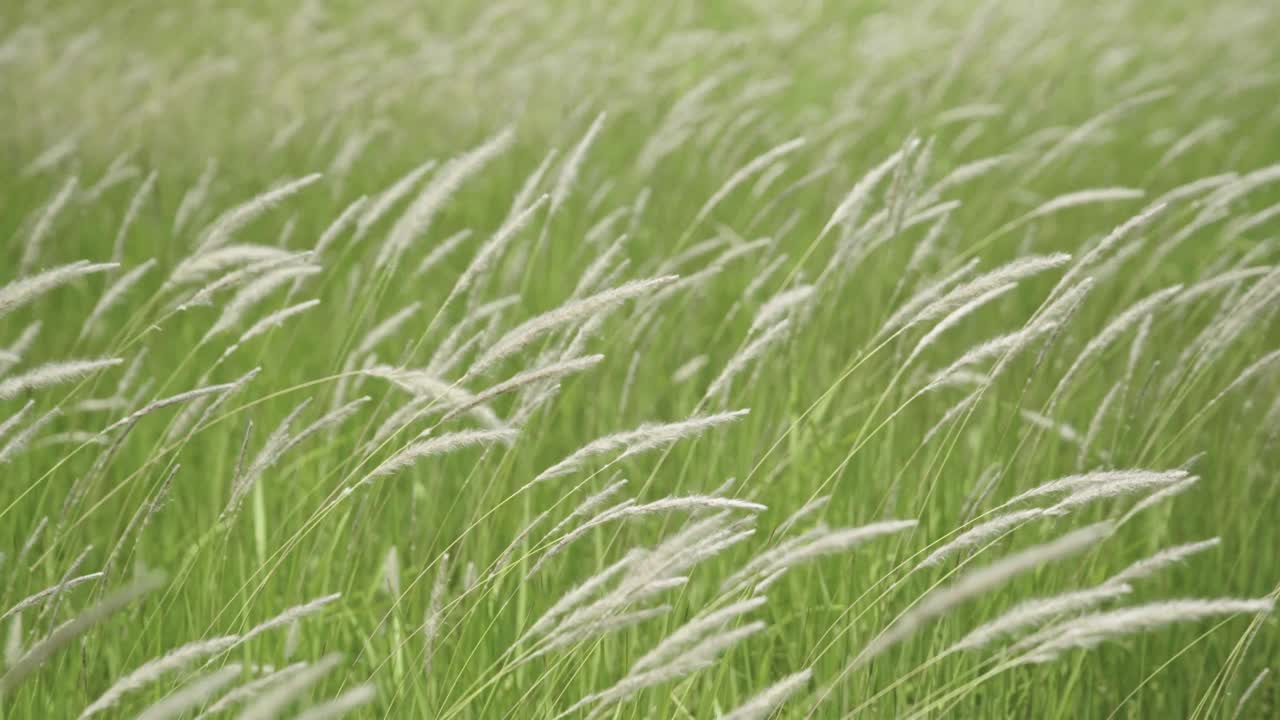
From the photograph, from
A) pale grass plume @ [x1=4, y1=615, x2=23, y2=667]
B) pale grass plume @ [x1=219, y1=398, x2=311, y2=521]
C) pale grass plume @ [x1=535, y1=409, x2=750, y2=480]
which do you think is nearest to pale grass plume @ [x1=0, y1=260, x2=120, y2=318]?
pale grass plume @ [x1=219, y1=398, x2=311, y2=521]

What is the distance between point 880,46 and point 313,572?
13.0 ft

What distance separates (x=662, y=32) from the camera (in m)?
6.31

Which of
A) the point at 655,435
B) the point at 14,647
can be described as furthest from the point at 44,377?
the point at 655,435

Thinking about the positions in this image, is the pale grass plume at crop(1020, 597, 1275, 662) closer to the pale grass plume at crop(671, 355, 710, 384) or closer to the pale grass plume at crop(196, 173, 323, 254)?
the pale grass plume at crop(671, 355, 710, 384)

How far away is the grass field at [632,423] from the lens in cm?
142

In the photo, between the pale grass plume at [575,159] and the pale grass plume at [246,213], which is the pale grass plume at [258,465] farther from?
the pale grass plume at [575,159]

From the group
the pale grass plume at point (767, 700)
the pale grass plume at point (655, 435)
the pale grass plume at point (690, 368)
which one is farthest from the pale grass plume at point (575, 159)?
the pale grass plume at point (767, 700)

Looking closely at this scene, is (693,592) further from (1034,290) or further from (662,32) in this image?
(662,32)

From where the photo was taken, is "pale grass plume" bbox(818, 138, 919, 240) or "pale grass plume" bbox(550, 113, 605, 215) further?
"pale grass plume" bbox(550, 113, 605, 215)

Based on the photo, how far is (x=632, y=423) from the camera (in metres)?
2.39

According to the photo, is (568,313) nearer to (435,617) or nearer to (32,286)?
(435,617)

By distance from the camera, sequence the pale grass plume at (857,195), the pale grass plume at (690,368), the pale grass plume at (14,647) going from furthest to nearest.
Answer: the pale grass plume at (690,368) → the pale grass plume at (857,195) → the pale grass plume at (14,647)

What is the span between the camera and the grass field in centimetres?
142

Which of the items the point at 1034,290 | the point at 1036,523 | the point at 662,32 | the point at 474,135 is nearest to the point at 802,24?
the point at 662,32
